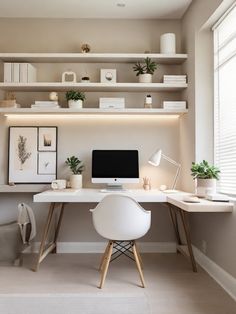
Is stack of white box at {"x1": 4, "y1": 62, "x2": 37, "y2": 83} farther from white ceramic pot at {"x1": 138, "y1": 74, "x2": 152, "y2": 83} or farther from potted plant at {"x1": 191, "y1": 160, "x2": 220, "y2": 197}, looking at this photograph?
potted plant at {"x1": 191, "y1": 160, "x2": 220, "y2": 197}

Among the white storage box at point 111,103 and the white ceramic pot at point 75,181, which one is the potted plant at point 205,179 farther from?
the white ceramic pot at point 75,181

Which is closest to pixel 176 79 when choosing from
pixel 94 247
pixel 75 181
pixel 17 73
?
pixel 75 181

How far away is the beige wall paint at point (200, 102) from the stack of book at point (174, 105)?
0.11 meters

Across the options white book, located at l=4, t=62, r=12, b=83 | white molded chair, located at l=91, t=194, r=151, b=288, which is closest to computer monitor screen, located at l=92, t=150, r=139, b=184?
white molded chair, located at l=91, t=194, r=151, b=288

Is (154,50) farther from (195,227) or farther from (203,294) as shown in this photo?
(203,294)

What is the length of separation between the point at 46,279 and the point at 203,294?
1.35 metres

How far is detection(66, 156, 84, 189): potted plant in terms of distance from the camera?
365 centimetres

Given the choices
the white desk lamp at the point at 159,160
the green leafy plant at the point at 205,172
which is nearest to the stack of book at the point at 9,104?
the white desk lamp at the point at 159,160

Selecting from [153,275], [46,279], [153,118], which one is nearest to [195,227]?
[153,275]

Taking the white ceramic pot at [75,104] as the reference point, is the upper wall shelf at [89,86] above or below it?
above

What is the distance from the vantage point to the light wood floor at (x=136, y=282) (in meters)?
2.31

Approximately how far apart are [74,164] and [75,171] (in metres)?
0.09

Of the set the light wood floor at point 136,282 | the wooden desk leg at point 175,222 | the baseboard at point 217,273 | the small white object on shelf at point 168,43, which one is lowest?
the light wood floor at point 136,282

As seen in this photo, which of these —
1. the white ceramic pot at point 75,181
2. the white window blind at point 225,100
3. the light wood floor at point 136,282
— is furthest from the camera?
the white ceramic pot at point 75,181
